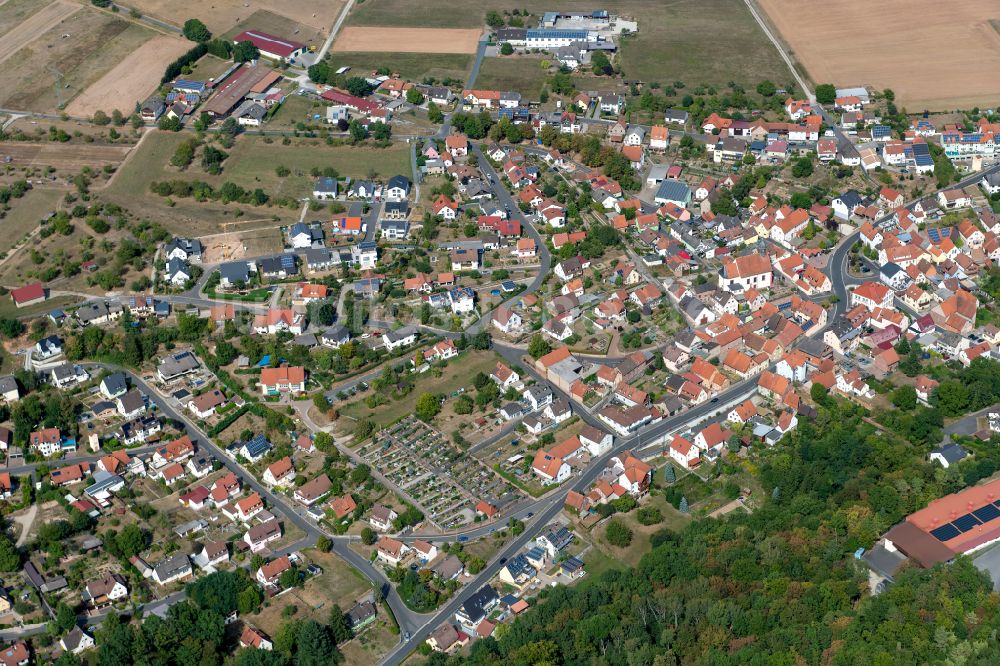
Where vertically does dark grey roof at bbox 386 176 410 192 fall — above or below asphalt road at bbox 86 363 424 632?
above

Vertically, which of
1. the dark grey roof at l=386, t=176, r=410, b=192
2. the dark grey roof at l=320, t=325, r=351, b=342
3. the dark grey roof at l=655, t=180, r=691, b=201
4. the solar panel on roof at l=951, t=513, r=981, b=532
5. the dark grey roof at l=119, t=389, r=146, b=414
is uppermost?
the solar panel on roof at l=951, t=513, r=981, b=532

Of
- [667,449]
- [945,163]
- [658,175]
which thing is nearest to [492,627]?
[667,449]

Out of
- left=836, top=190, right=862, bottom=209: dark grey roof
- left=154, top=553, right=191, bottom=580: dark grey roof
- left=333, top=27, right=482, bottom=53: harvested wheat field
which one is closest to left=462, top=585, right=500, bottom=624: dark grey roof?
left=154, top=553, right=191, bottom=580: dark grey roof

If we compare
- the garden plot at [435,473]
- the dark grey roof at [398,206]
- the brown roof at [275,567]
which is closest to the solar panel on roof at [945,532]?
the garden plot at [435,473]

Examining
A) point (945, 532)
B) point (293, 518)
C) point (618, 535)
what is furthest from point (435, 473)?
point (945, 532)

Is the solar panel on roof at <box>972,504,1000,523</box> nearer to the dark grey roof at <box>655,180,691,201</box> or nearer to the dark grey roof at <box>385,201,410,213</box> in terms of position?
the dark grey roof at <box>655,180,691,201</box>

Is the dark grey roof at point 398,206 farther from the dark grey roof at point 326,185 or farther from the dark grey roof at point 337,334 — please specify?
the dark grey roof at point 337,334
